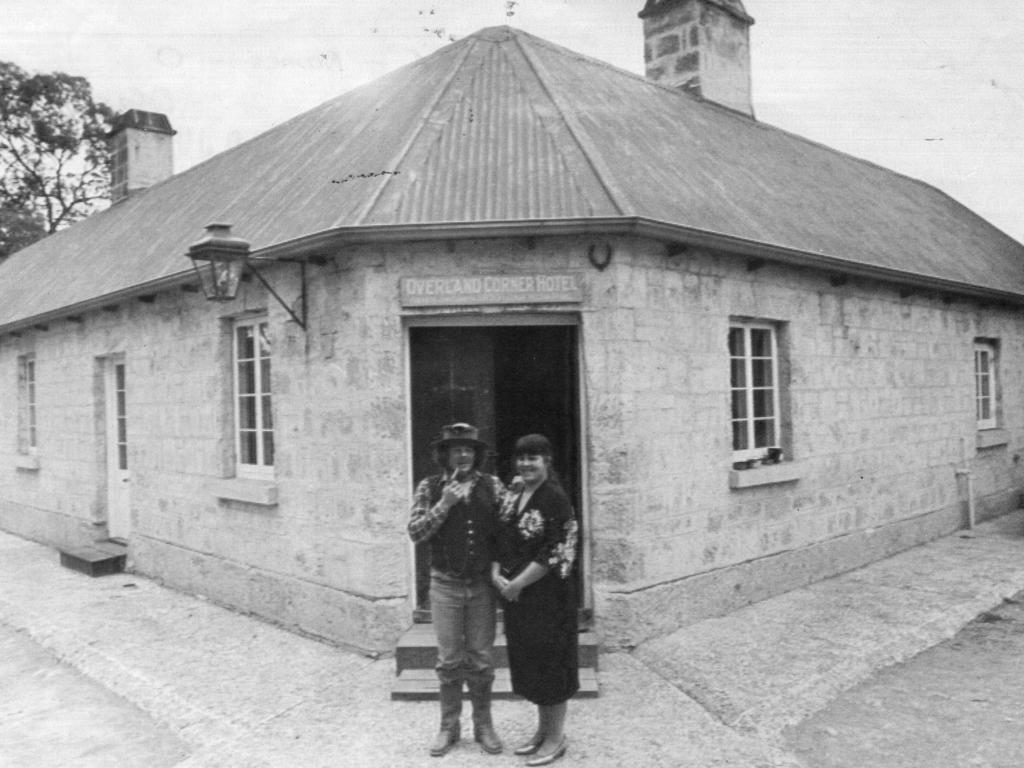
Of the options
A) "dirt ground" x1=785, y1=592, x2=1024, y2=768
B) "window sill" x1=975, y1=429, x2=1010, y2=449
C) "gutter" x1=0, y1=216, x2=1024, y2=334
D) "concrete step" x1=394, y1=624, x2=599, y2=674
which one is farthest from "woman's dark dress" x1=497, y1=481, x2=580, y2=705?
"window sill" x1=975, y1=429, x2=1010, y2=449

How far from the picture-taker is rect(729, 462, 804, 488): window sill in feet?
25.5

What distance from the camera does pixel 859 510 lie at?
951cm

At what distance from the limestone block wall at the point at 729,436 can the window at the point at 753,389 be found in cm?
13

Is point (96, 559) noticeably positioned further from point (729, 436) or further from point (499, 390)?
point (729, 436)

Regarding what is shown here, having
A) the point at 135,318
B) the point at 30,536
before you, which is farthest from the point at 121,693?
the point at 30,536

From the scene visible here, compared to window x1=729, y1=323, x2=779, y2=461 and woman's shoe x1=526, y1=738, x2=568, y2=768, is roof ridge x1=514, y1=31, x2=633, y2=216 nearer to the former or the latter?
window x1=729, y1=323, x2=779, y2=461

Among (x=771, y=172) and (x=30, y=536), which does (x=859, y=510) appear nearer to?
(x=771, y=172)

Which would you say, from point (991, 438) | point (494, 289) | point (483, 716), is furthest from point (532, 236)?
point (991, 438)

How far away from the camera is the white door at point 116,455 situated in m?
11.1

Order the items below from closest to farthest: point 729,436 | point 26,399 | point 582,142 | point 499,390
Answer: point 499,390 < point 582,142 < point 729,436 < point 26,399

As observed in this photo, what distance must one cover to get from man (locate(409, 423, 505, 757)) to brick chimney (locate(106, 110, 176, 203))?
13.1 m

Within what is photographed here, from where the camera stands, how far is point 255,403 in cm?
→ 843

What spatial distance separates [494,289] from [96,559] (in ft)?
20.8

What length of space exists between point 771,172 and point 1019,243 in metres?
8.13
